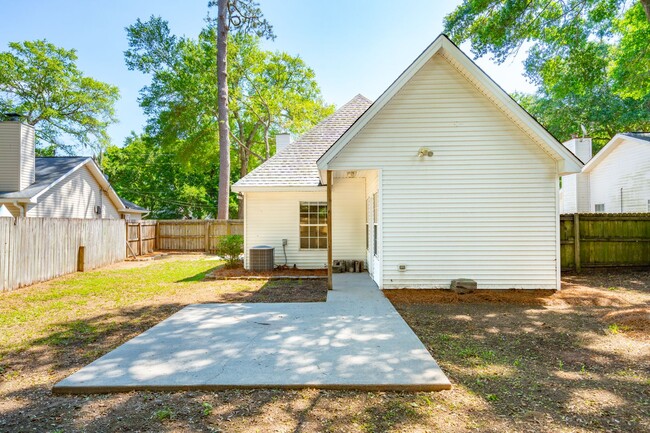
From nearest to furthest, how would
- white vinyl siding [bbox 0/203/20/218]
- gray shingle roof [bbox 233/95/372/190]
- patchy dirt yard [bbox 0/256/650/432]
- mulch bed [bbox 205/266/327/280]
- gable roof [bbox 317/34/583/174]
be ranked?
patchy dirt yard [bbox 0/256/650/432]
gable roof [bbox 317/34/583/174]
mulch bed [bbox 205/266/327/280]
gray shingle roof [bbox 233/95/372/190]
white vinyl siding [bbox 0/203/20/218]

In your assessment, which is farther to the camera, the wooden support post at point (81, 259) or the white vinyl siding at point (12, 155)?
the white vinyl siding at point (12, 155)

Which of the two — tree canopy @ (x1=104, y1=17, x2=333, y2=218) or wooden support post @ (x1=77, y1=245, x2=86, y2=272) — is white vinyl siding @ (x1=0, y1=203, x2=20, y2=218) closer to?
wooden support post @ (x1=77, y1=245, x2=86, y2=272)

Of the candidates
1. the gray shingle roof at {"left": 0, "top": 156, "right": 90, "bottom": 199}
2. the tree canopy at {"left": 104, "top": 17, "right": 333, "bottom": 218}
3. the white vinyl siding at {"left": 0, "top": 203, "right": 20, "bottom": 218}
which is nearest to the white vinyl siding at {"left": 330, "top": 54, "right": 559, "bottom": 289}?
the gray shingle roof at {"left": 0, "top": 156, "right": 90, "bottom": 199}

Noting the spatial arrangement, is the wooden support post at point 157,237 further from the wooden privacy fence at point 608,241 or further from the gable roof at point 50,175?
the wooden privacy fence at point 608,241

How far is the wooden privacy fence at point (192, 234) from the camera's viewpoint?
20.4 metres

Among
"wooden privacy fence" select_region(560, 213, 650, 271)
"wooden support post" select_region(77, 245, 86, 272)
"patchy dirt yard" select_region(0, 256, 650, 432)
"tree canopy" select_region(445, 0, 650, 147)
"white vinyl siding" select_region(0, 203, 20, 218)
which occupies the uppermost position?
"tree canopy" select_region(445, 0, 650, 147)

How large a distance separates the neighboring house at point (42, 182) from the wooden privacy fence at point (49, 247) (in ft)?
10.6

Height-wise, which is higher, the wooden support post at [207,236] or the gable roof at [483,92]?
the gable roof at [483,92]

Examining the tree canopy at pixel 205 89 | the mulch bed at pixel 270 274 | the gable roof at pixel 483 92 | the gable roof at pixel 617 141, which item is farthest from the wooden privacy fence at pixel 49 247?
the gable roof at pixel 617 141

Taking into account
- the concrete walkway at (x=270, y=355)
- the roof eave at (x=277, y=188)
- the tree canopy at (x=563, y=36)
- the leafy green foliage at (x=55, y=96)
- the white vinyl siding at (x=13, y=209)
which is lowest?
the concrete walkway at (x=270, y=355)

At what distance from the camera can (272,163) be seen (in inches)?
502

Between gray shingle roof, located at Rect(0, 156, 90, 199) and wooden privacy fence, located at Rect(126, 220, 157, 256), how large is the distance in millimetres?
3630

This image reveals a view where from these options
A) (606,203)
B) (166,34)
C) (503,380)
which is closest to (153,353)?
(503,380)

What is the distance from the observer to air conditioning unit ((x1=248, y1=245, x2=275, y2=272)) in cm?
1156
